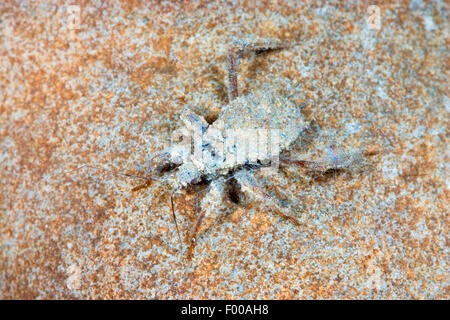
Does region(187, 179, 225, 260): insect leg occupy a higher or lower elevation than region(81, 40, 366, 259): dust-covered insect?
lower

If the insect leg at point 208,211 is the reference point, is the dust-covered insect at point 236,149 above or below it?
above

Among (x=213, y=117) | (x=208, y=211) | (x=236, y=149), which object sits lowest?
(x=208, y=211)

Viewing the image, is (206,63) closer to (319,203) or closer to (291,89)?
(291,89)

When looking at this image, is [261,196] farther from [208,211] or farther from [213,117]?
[213,117]

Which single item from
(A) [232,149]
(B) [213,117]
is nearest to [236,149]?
(A) [232,149]
